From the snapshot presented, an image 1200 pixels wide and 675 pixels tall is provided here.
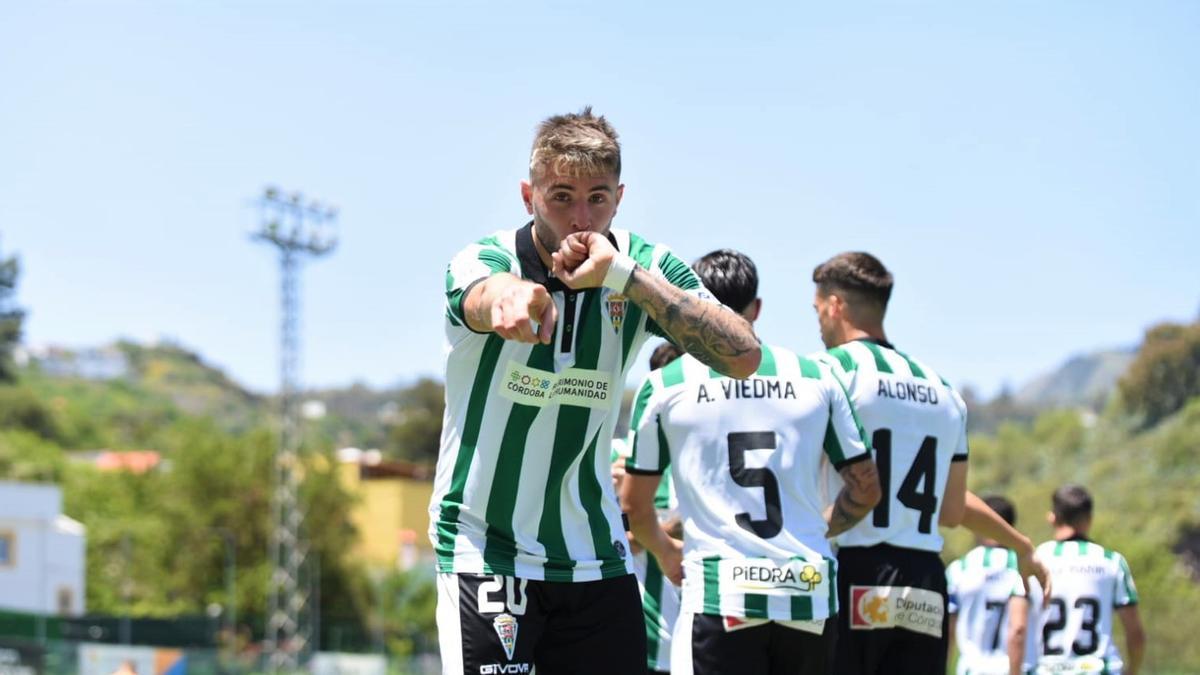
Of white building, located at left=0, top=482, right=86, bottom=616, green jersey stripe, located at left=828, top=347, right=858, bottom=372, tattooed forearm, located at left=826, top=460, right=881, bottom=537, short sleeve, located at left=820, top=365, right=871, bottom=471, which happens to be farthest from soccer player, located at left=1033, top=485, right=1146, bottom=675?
white building, located at left=0, top=482, right=86, bottom=616

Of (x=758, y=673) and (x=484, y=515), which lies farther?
(x=758, y=673)

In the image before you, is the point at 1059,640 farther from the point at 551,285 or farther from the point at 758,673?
the point at 551,285

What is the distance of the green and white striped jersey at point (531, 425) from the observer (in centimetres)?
486

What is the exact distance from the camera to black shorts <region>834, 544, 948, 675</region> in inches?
267

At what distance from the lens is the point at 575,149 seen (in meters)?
4.63

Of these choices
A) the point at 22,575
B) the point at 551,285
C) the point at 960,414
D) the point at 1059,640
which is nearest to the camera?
the point at 551,285

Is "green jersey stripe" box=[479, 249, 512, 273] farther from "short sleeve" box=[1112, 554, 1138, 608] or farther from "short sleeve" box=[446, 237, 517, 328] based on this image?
"short sleeve" box=[1112, 554, 1138, 608]

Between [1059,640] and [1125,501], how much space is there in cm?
7426

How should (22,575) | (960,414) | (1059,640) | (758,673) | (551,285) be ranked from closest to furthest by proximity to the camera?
(551,285), (758,673), (960,414), (1059,640), (22,575)

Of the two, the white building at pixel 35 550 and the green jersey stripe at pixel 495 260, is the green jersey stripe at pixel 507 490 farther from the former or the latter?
the white building at pixel 35 550

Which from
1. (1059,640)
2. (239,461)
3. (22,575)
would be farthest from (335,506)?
(1059,640)

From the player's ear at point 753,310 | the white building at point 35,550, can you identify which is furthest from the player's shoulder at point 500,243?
the white building at point 35,550

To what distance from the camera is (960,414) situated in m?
7.17

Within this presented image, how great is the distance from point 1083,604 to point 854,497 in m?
4.69
